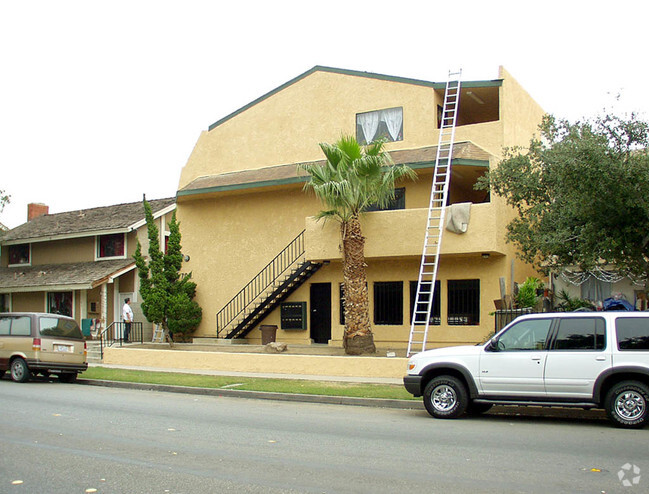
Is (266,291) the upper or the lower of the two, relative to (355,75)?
lower

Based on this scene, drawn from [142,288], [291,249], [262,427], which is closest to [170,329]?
[142,288]

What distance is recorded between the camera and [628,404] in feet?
33.7

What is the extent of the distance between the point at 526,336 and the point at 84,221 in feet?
88.1

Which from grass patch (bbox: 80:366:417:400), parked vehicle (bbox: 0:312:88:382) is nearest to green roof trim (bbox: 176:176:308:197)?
grass patch (bbox: 80:366:417:400)

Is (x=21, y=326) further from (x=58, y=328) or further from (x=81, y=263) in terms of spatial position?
(x=81, y=263)

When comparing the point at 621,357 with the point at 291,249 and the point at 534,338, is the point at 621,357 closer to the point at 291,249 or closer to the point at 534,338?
the point at 534,338

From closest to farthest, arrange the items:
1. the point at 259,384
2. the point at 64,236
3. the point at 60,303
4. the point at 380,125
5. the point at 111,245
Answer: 1. the point at 259,384
2. the point at 380,125
3. the point at 111,245
4. the point at 64,236
5. the point at 60,303

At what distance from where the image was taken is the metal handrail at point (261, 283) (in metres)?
24.0

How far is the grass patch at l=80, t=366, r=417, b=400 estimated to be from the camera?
46.4 feet

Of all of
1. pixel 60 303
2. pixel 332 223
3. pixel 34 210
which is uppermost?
pixel 34 210

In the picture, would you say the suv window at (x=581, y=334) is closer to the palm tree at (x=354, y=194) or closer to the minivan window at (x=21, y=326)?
the palm tree at (x=354, y=194)

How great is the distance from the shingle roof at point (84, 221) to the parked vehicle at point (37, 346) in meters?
12.8

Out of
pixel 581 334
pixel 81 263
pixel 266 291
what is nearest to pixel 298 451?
pixel 581 334

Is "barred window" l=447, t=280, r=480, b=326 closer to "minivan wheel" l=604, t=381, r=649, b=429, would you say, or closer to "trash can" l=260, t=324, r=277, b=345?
"trash can" l=260, t=324, r=277, b=345
